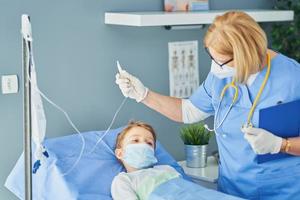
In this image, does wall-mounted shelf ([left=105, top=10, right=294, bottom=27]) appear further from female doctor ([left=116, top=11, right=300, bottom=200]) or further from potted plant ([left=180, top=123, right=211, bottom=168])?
potted plant ([left=180, top=123, right=211, bottom=168])

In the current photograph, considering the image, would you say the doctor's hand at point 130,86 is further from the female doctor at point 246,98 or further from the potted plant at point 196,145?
the potted plant at point 196,145

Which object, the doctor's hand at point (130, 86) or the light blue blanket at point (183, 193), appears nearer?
the light blue blanket at point (183, 193)

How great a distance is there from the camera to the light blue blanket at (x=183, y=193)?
1.98 meters

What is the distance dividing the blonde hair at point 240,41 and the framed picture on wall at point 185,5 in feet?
2.87

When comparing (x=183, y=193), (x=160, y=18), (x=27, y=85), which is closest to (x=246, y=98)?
(x=183, y=193)

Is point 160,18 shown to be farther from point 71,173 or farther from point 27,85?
point 27,85

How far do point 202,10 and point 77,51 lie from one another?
0.74 meters

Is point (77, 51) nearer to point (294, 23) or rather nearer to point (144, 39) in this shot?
point (144, 39)

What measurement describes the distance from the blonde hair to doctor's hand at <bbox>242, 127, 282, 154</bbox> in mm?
189

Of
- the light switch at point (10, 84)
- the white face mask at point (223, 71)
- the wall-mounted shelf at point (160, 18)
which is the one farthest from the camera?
the wall-mounted shelf at point (160, 18)

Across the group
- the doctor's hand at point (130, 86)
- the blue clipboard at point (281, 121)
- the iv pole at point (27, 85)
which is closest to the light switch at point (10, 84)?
the doctor's hand at point (130, 86)

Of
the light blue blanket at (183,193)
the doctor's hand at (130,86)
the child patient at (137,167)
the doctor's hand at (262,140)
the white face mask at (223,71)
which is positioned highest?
the white face mask at (223,71)

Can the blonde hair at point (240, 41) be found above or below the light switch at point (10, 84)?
above

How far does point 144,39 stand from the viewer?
2805 millimetres
